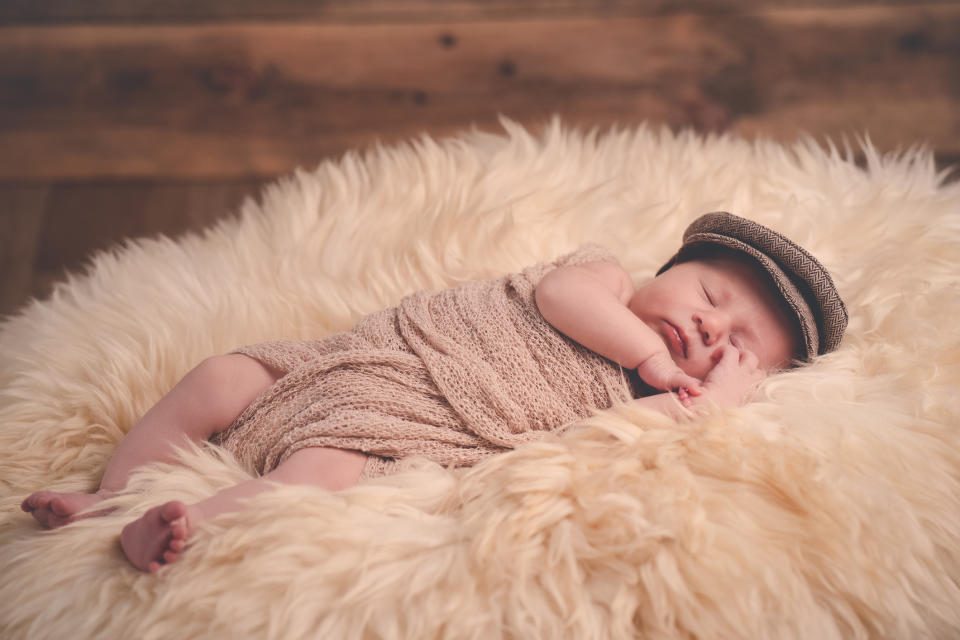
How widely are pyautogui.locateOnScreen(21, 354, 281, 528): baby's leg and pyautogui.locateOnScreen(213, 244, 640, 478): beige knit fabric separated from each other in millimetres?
18

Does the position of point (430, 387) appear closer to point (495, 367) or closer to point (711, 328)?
point (495, 367)

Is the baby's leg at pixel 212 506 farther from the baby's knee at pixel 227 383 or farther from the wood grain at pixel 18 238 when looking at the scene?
the wood grain at pixel 18 238

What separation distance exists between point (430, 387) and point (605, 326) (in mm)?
215

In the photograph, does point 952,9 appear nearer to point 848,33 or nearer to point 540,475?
point 848,33

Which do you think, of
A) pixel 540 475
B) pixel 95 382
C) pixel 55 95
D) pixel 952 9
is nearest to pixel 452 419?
pixel 540 475

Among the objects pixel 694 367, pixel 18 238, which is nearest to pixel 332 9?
pixel 18 238

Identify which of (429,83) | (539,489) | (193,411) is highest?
(429,83)

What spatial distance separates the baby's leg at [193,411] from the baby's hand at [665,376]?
439 millimetres

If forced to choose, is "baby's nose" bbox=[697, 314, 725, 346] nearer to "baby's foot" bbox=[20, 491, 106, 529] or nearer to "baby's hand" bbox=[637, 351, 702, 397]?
"baby's hand" bbox=[637, 351, 702, 397]

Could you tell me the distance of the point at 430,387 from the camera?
0.94m

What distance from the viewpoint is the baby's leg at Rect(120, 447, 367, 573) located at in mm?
736

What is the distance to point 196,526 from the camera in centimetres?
75

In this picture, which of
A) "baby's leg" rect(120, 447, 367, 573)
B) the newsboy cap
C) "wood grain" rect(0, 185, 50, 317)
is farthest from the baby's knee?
"wood grain" rect(0, 185, 50, 317)

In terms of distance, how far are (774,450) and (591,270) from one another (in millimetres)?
336
